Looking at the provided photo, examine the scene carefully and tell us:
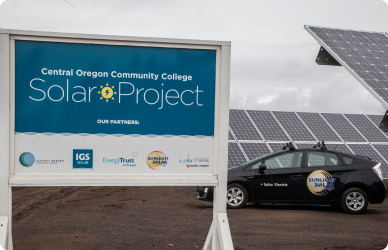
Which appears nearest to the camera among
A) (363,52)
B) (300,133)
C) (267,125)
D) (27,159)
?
(27,159)

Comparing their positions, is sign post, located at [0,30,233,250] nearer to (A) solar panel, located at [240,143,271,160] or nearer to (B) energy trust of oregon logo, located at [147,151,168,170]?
(B) energy trust of oregon logo, located at [147,151,168,170]

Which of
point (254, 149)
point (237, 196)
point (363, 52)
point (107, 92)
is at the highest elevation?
point (363, 52)

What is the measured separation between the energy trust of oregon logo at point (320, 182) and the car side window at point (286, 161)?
1.69ft

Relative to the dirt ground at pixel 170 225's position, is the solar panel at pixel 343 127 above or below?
above

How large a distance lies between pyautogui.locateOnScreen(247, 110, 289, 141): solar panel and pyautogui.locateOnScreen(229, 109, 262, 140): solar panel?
0.39 m

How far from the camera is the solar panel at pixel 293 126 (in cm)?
1859

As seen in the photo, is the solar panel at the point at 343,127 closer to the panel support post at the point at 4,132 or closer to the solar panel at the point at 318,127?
the solar panel at the point at 318,127

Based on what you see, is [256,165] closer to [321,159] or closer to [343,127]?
[321,159]

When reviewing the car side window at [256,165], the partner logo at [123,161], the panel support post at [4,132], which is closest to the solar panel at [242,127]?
the car side window at [256,165]

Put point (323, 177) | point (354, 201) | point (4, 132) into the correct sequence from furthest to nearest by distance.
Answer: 1. point (323, 177)
2. point (354, 201)
3. point (4, 132)

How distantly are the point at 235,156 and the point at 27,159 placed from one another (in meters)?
12.1

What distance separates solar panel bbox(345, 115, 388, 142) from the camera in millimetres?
19959

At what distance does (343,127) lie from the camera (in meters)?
20.7

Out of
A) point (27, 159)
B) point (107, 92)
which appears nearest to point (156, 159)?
point (107, 92)
